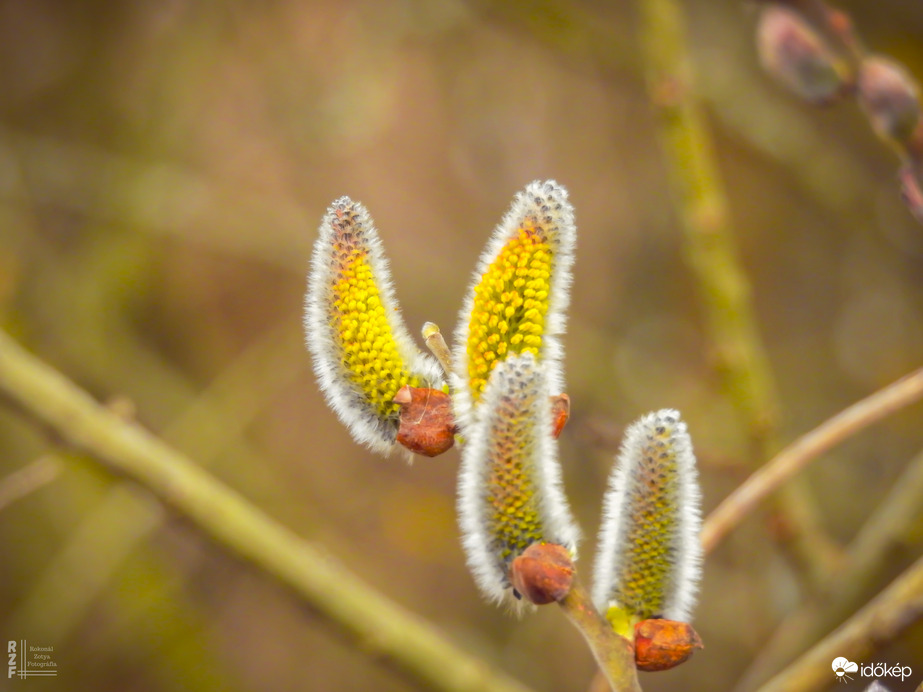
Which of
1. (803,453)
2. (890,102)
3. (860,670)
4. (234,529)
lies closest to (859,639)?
(860,670)

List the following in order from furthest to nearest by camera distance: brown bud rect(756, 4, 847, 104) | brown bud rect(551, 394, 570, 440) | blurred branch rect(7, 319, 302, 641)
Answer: blurred branch rect(7, 319, 302, 641) → brown bud rect(756, 4, 847, 104) → brown bud rect(551, 394, 570, 440)

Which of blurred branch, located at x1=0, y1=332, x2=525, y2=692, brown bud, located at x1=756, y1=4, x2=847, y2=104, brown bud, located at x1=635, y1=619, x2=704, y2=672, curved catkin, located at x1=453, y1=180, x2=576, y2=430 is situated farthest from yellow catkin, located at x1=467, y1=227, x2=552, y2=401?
blurred branch, located at x1=0, y1=332, x2=525, y2=692

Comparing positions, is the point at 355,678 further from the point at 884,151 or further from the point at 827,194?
the point at 884,151

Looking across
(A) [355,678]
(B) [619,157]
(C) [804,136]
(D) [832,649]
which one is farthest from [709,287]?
(A) [355,678]

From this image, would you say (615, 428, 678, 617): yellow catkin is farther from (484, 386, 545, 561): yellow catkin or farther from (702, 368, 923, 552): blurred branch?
(702, 368, 923, 552): blurred branch

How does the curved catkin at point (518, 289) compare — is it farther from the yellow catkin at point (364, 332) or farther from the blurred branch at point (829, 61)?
the blurred branch at point (829, 61)
